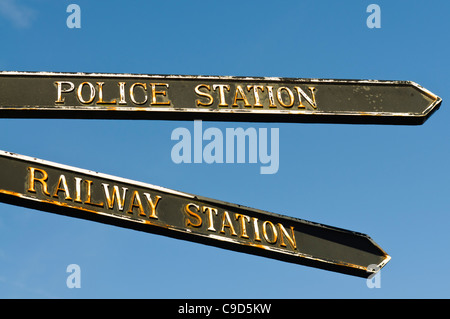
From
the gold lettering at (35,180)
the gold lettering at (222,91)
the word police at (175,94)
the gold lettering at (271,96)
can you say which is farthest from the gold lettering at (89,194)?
the gold lettering at (271,96)

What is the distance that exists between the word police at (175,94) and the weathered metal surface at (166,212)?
652 mm

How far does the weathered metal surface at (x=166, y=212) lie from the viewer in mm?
8414

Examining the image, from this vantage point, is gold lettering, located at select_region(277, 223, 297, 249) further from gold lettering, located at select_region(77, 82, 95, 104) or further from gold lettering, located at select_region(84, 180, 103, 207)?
gold lettering, located at select_region(77, 82, 95, 104)

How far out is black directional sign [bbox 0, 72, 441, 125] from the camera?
8711mm

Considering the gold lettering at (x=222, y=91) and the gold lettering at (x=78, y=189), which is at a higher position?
the gold lettering at (x=222, y=91)

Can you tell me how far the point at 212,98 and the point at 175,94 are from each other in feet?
1.07

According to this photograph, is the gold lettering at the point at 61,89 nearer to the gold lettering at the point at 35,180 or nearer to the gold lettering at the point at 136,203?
the gold lettering at the point at 35,180

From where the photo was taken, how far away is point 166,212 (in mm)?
8578

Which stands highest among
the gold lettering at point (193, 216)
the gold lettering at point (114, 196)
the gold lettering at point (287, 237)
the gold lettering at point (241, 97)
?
the gold lettering at point (241, 97)
